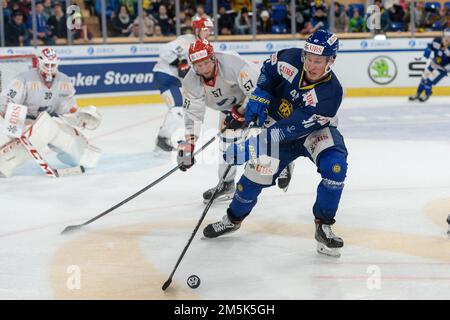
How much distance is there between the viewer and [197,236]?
15.8 feet

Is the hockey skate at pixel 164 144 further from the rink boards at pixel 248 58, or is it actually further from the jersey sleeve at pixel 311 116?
the rink boards at pixel 248 58

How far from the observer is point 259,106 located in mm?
4406

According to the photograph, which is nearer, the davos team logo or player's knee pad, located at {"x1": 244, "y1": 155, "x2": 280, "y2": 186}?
player's knee pad, located at {"x1": 244, "y1": 155, "x2": 280, "y2": 186}

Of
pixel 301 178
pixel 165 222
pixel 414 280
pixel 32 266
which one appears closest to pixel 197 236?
pixel 165 222

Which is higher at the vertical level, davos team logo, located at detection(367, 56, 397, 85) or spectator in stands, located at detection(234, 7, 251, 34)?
spectator in stands, located at detection(234, 7, 251, 34)

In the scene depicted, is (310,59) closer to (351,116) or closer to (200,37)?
(200,37)

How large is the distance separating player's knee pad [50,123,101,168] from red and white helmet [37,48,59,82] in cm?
43

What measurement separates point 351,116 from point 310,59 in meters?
6.50

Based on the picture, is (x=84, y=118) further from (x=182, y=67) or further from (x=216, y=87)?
(x=216, y=87)

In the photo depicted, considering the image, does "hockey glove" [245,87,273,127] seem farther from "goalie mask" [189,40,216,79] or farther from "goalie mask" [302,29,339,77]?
"goalie mask" [189,40,216,79]

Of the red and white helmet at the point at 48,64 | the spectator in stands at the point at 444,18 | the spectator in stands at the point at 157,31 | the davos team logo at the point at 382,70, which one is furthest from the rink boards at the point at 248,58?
the red and white helmet at the point at 48,64

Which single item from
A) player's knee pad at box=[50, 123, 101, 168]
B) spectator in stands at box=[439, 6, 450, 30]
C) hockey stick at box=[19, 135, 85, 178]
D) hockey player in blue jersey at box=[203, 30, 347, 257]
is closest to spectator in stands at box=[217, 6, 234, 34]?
spectator in stands at box=[439, 6, 450, 30]

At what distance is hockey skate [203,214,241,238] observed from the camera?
15.5ft

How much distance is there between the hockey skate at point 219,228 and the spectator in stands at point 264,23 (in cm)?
838
